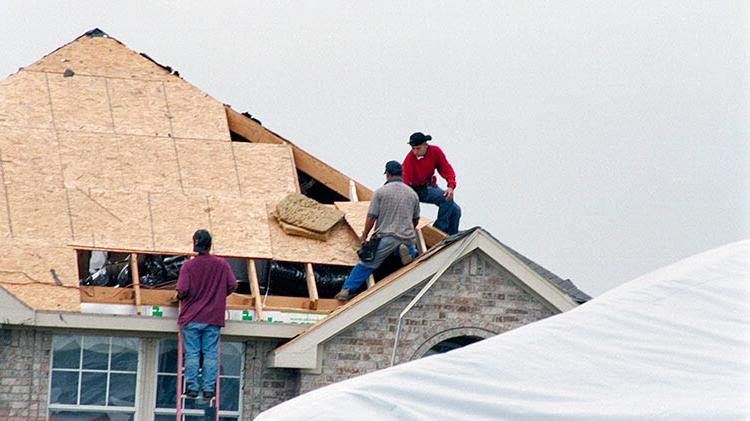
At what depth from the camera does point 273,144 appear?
693 inches

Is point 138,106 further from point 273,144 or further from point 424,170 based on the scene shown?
point 424,170

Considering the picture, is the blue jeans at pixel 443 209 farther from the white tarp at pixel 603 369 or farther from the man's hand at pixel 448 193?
the white tarp at pixel 603 369

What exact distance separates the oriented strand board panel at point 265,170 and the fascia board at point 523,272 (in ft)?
9.15

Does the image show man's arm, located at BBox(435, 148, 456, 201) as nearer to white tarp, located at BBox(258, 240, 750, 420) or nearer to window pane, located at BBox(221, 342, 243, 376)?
window pane, located at BBox(221, 342, 243, 376)

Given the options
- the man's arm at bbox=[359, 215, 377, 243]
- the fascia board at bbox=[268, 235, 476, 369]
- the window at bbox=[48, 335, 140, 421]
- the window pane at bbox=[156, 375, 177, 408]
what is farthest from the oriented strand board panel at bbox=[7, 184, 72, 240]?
the man's arm at bbox=[359, 215, 377, 243]

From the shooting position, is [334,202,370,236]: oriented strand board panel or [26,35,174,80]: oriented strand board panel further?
[26,35,174,80]: oriented strand board panel

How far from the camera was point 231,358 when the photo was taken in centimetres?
1511

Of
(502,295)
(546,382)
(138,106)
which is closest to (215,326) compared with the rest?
(502,295)

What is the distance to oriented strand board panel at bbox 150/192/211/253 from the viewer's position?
50.9 ft

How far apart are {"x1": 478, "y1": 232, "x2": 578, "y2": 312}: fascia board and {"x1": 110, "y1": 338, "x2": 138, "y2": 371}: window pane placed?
3.87 meters

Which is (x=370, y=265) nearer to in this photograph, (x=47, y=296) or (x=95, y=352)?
(x=95, y=352)

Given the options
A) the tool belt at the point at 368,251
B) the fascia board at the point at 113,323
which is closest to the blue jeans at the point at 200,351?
the fascia board at the point at 113,323

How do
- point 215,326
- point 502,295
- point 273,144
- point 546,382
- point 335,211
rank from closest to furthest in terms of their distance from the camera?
point 546,382 → point 215,326 → point 502,295 → point 335,211 → point 273,144

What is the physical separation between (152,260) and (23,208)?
1527 millimetres
